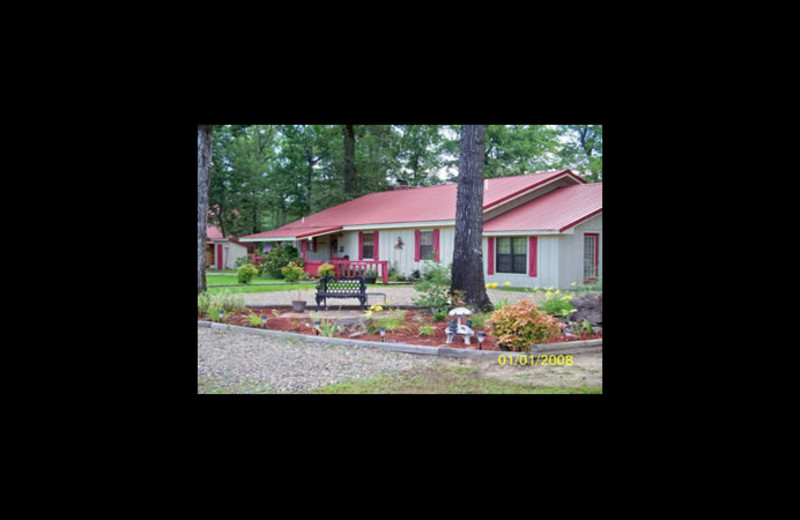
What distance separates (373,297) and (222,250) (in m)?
8.55

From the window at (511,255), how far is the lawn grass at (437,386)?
255 inches

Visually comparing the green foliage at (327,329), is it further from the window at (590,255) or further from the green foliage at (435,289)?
the window at (590,255)

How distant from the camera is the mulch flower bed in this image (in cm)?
568

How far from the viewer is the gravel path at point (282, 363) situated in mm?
4484

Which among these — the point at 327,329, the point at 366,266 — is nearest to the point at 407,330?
the point at 327,329

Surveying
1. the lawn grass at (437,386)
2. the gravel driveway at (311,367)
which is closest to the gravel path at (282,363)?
the gravel driveway at (311,367)

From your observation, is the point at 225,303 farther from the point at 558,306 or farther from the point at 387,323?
the point at 558,306

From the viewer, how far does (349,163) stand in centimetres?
1653

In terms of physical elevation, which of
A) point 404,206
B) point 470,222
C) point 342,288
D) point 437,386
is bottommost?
point 437,386

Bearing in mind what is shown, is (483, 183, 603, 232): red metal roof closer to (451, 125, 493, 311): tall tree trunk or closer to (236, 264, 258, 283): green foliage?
(451, 125, 493, 311): tall tree trunk

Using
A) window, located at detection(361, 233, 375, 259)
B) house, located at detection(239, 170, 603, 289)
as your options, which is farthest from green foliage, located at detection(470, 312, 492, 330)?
window, located at detection(361, 233, 375, 259)

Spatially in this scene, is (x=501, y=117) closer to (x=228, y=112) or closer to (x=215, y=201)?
(x=228, y=112)

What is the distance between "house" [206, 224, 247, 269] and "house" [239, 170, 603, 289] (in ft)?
1.72

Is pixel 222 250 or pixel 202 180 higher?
pixel 202 180
